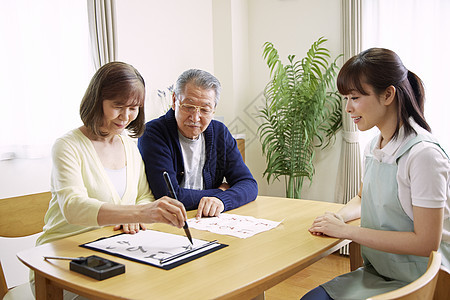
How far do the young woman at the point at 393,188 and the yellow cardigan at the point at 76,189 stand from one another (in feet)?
2.71

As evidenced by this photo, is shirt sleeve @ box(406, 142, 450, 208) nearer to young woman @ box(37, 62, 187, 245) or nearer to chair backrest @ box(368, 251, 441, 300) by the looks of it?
chair backrest @ box(368, 251, 441, 300)

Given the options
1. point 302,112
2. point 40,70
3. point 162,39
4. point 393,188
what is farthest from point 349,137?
point 40,70

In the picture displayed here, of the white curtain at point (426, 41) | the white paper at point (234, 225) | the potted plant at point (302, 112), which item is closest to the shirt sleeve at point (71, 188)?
the white paper at point (234, 225)

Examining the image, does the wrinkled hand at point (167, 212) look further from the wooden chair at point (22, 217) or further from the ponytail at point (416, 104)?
the ponytail at point (416, 104)

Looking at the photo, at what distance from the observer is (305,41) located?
13.3ft

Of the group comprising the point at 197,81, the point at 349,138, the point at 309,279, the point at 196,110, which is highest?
the point at 197,81

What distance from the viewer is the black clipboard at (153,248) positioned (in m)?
1.26

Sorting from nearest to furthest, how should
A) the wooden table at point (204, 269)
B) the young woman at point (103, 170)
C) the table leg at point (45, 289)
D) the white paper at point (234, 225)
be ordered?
the wooden table at point (204, 269) → the table leg at point (45, 289) → the young woman at point (103, 170) → the white paper at point (234, 225)

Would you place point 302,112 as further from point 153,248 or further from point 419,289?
point 419,289

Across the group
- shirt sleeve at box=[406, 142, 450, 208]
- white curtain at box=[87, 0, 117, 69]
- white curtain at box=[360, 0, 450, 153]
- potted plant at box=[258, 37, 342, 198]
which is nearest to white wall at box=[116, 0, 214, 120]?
white curtain at box=[87, 0, 117, 69]

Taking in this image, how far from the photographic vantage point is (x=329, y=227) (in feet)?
5.06

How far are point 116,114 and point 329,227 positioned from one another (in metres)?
0.96

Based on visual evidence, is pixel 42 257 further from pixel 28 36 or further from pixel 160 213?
pixel 28 36

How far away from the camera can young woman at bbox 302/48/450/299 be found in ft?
4.47
